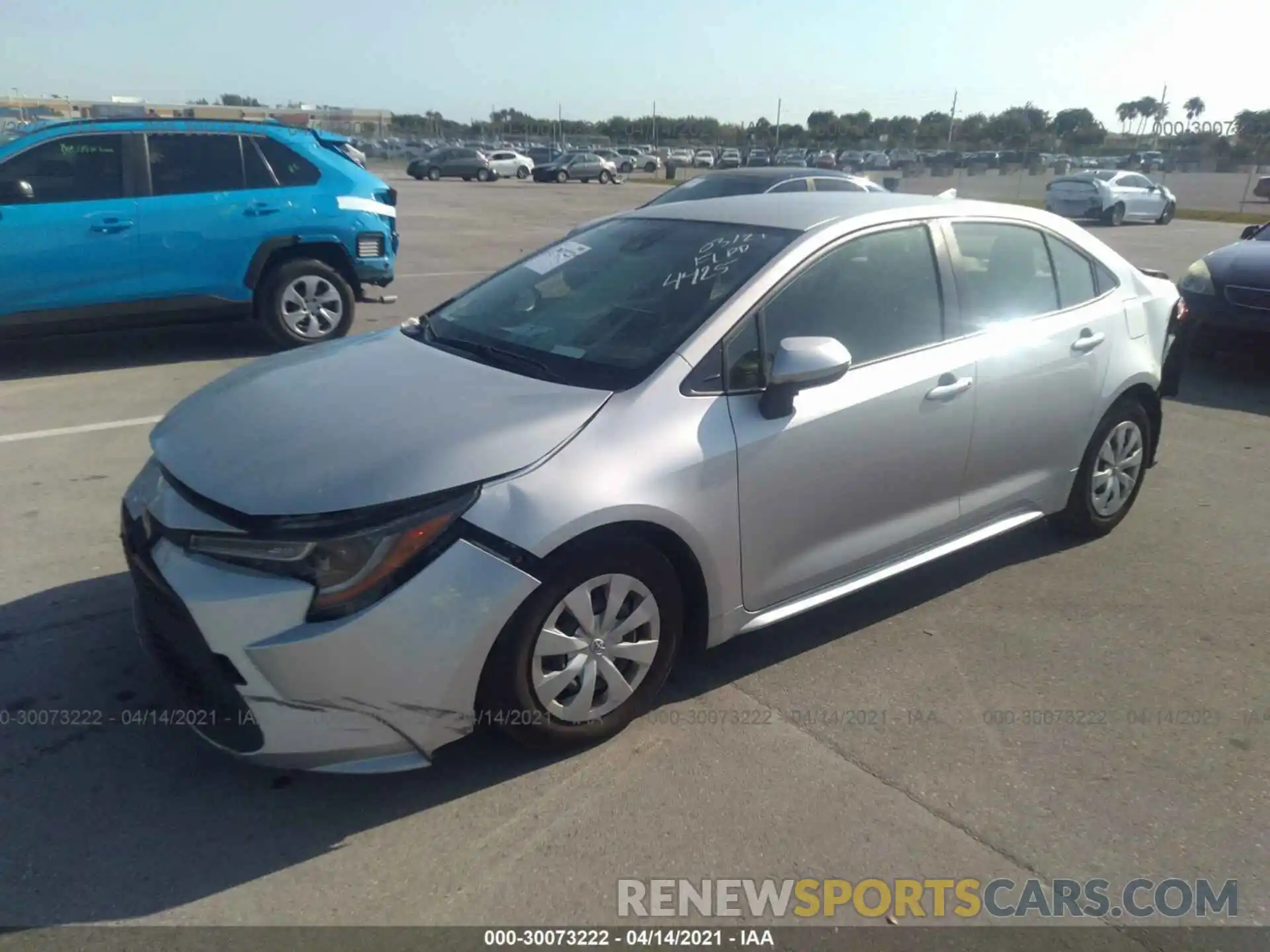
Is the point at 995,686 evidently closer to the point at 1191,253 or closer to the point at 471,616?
the point at 471,616

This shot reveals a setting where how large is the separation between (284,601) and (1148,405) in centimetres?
423

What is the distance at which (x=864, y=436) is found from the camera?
370 cm

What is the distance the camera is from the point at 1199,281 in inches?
354

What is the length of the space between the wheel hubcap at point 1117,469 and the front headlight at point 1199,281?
469 cm

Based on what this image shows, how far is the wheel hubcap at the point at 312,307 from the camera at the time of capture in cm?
841

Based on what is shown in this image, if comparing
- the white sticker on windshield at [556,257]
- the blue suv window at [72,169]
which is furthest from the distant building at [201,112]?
the white sticker on windshield at [556,257]

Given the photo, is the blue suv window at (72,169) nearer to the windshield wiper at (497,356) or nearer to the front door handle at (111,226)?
the front door handle at (111,226)

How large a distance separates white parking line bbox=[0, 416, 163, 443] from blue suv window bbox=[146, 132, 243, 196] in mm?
2220

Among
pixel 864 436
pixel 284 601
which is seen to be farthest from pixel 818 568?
pixel 284 601

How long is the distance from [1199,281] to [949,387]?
21.0 ft

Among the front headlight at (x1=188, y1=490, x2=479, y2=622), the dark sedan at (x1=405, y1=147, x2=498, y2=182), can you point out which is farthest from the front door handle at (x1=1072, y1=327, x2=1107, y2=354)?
the dark sedan at (x1=405, y1=147, x2=498, y2=182)

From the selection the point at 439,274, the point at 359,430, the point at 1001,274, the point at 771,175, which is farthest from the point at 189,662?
the point at 771,175

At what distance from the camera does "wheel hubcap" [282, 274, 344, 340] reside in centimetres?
841

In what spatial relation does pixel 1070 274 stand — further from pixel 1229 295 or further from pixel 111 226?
pixel 111 226
